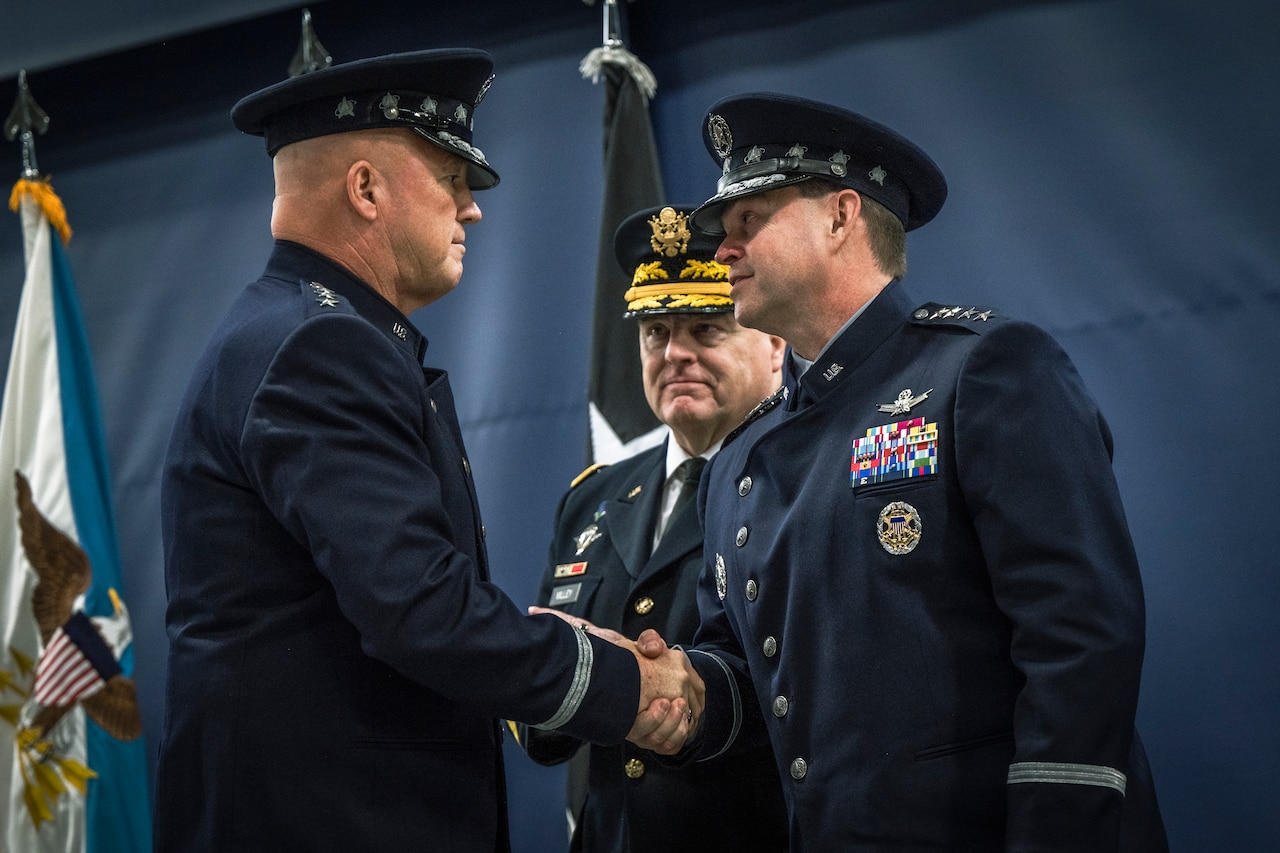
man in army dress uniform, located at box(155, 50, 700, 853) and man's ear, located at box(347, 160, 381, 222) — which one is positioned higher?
man's ear, located at box(347, 160, 381, 222)

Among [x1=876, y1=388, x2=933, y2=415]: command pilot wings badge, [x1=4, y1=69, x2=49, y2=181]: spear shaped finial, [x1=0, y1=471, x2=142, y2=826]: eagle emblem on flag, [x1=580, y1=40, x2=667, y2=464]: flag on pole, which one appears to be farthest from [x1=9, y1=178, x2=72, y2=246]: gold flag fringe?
[x1=876, y1=388, x2=933, y2=415]: command pilot wings badge

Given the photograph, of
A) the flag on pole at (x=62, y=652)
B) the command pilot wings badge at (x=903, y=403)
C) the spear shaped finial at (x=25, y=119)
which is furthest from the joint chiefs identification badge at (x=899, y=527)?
the spear shaped finial at (x=25, y=119)

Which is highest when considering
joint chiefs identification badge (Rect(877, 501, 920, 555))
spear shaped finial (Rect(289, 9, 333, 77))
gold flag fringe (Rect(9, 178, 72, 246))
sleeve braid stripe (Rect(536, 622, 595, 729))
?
spear shaped finial (Rect(289, 9, 333, 77))

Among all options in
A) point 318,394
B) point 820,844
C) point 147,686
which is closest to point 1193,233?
point 820,844

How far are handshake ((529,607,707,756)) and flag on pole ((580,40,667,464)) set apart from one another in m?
1.24

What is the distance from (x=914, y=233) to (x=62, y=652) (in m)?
2.64

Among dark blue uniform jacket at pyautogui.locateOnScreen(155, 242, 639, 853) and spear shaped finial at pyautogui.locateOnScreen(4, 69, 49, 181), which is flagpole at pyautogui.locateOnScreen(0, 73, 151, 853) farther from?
dark blue uniform jacket at pyautogui.locateOnScreen(155, 242, 639, 853)

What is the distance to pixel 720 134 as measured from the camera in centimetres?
211

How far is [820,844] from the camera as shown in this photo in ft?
5.53

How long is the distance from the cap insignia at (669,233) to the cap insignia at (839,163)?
77 cm

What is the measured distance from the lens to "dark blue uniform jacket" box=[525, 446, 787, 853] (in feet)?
7.11

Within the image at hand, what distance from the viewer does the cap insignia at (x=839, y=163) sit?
199 centimetres

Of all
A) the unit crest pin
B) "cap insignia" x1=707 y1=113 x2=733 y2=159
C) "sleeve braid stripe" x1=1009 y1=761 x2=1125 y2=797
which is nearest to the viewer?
"sleeve braid stripe" x1=1009 y1=761 x2=1125 y2=797

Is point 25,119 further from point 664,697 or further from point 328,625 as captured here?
point 664,697
